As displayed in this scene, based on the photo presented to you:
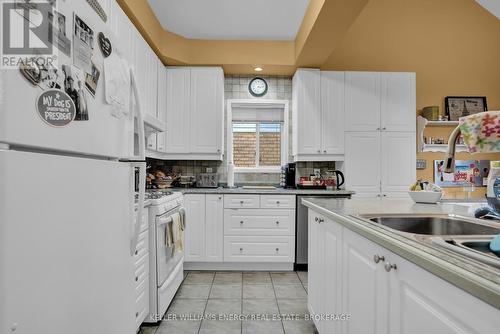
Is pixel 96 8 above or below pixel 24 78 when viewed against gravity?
above

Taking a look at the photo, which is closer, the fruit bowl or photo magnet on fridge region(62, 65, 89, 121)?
photo magnet on fridge region(62, 65, 89, 121)

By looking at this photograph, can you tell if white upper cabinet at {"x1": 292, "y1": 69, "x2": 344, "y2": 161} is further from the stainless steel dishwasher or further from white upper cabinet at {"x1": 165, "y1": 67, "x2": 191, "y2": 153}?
white upper cabinet at {"x1": 165, "y1": 67, "x2": 191, "y2": 153}

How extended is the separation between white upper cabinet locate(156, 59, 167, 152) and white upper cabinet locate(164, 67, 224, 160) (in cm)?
5

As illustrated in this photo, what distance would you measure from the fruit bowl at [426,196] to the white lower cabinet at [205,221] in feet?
6.46

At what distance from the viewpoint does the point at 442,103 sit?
389 cm

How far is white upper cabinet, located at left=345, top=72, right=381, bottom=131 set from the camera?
11.2ft

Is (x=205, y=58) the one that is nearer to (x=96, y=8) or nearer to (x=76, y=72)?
(x=96, y=8)

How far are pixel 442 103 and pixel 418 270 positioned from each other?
408 centimetres

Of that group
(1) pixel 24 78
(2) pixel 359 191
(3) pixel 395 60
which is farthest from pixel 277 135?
(1) pixel 24 78

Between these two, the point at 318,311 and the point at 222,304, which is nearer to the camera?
the point at 318,311

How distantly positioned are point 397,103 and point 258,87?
1821mm

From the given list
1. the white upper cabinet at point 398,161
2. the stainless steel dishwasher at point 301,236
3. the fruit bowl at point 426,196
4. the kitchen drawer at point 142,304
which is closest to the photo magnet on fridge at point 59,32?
the kitchen drawer at point 142,304

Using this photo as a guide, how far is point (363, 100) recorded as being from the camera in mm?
3426

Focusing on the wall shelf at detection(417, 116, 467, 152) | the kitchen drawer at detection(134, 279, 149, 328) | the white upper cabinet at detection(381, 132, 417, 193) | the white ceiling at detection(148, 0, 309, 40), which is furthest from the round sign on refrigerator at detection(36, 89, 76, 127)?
the wall shelf at detection(417, 116, 467, 152)
